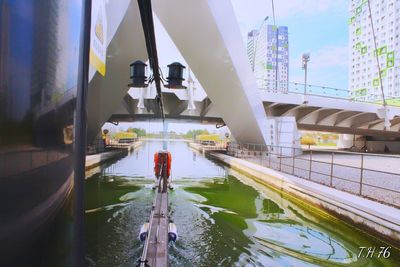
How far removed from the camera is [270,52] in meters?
29.8

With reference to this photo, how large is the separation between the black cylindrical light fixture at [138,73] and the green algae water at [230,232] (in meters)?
1.10

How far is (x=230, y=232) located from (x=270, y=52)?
2669 centimetres

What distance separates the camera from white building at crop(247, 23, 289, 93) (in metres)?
29.5

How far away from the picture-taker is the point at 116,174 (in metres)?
11.9

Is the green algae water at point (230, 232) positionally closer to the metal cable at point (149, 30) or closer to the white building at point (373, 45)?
the metal cable at point (149, 30)

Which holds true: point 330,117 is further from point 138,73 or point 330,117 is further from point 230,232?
point 138,73

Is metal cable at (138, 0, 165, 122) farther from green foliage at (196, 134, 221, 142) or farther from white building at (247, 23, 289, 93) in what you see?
green foliage at (196, 134, 221, 142)

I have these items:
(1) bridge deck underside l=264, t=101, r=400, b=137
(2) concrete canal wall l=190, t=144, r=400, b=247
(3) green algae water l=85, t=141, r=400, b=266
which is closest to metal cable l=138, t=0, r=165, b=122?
(3) green algae water l=85, t=141, r=400, b=266

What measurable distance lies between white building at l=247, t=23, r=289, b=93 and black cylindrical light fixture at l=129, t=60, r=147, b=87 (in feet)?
84.2

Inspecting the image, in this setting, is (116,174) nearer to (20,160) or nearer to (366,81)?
(20,160)

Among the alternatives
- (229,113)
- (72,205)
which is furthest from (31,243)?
(229,113)

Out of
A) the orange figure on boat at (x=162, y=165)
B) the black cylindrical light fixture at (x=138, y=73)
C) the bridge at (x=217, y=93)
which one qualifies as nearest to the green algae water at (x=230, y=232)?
the orange figure on boat at (x=162, y=165)

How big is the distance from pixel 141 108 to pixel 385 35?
81.8 m

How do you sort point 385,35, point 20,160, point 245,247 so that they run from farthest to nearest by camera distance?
point 385,35 < point 245,247 < point 20,160
